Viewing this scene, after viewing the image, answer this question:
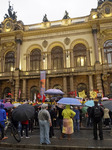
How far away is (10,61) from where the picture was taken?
27.2m

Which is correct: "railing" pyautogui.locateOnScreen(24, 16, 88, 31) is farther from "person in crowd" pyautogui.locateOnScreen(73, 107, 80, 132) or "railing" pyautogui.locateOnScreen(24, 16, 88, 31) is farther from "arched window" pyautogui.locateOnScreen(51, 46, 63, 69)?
"person in crowd" pyautogui.locateOnScreen(73, 107, 80, 132)

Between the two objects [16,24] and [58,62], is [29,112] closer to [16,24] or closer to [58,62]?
[58,62]

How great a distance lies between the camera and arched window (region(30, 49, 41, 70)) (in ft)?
85.7

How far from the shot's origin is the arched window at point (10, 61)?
27.0m

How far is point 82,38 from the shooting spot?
24812 mm

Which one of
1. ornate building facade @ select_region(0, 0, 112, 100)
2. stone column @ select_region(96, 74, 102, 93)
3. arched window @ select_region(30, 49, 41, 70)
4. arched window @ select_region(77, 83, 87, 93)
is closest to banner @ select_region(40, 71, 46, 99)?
ornate building facade @ select_region(0, 0, 112, 100)

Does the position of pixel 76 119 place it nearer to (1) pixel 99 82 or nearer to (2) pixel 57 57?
(1) pixel 99 82

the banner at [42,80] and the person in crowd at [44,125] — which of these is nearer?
the person in crowd at [44,125]

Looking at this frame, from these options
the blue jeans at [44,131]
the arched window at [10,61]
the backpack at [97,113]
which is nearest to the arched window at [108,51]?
the arched window at [10,61]

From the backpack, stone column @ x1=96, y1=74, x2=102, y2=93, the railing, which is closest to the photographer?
the backpack

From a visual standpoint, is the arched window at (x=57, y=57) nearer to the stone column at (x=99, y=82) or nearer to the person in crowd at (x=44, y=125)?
the stone column at (x=99, y=82)

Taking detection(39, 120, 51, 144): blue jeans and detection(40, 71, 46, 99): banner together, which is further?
detection(40, 71, 46, 99): banner

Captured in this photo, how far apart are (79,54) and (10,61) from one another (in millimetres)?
12318

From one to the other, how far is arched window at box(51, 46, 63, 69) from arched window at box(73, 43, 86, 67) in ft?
7.80
